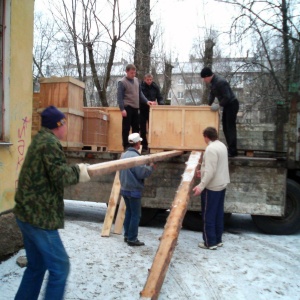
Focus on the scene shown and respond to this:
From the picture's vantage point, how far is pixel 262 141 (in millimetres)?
8055

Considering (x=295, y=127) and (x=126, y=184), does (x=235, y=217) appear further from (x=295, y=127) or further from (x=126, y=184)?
(x=126, y=184)

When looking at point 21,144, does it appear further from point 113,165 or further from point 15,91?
point 113,165

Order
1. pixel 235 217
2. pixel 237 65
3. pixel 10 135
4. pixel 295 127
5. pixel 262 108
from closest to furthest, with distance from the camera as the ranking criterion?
pixel 10 135 < pixel 295 127 < pixel 235 217 < pixel 262 108 < pixel 237 65

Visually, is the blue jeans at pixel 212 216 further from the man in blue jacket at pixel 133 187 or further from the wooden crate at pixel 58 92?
the wooden crate at pixel 58 92

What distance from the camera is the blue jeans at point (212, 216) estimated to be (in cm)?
602

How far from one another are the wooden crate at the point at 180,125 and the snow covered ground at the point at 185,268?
5.47ft

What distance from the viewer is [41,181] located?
2.96 meters

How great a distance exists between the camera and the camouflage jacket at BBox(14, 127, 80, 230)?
2.93m

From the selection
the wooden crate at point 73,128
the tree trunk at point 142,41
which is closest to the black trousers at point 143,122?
the wooden crate at point 73,128

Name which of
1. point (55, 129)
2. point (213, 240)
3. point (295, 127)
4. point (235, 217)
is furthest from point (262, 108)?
point (55, 129)

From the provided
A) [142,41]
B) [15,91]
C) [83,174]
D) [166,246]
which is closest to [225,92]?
[15,91]

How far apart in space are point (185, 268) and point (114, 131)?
4582 millimetres

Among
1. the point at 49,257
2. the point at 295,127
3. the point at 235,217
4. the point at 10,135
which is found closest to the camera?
the point at 49,257

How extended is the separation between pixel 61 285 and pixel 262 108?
13.3m
